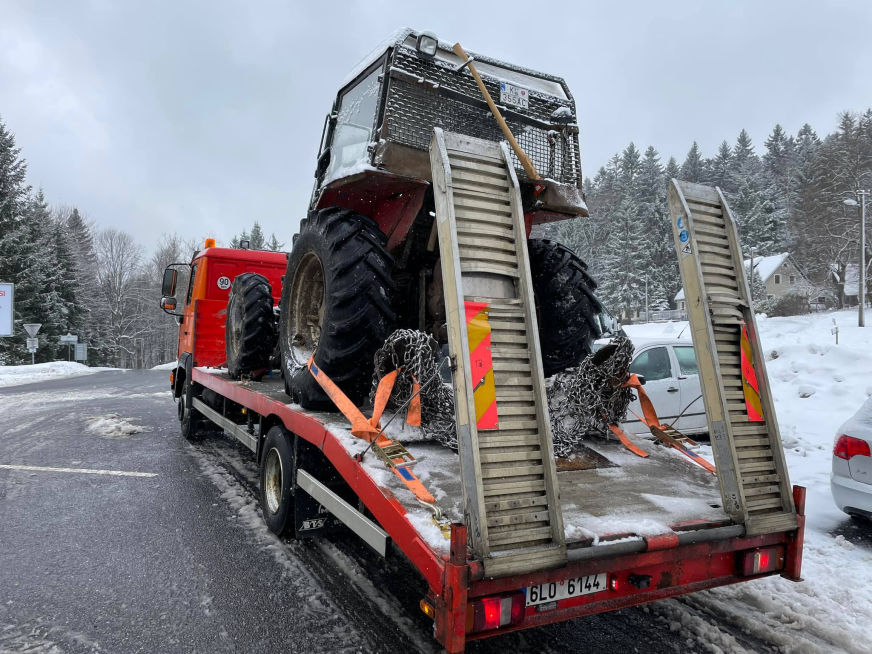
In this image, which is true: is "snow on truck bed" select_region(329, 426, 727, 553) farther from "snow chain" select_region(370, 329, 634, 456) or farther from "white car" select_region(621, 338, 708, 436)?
"white car" select_region(621, 338, 708, 436)

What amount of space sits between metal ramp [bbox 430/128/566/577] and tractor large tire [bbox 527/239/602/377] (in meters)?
2.31

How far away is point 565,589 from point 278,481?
2.81 m

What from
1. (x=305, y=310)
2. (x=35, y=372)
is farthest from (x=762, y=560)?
(x=35, y=372)

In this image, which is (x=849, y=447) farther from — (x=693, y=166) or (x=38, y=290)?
(x=693, y=166)

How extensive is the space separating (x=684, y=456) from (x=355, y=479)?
2.25 meters

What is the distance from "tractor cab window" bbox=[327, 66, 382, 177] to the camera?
4.12m

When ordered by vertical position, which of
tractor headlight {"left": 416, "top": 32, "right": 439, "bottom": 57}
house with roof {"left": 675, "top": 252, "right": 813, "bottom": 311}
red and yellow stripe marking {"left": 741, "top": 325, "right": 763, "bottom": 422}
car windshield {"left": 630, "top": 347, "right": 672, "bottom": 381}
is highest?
house with roof {"left": 675, "top": 252, "right": 813, "bottom": 311}

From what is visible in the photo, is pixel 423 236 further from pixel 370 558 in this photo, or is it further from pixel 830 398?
pixel 830 398

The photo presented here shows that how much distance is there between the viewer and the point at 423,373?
3412 millimetres

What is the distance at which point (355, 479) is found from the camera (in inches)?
115

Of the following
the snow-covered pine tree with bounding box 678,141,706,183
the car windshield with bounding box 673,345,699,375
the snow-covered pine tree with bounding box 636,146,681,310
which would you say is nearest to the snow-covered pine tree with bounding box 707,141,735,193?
the snow-covered pine tree with bounding box 678,141,706,183

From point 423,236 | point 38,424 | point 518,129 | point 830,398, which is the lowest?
point 830,398

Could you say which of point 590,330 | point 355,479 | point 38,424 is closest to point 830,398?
point 590,330

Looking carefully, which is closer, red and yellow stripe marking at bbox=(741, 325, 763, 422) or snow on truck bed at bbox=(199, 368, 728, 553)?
snow on truck bed at bbox=(199, 368, 728, 553)
